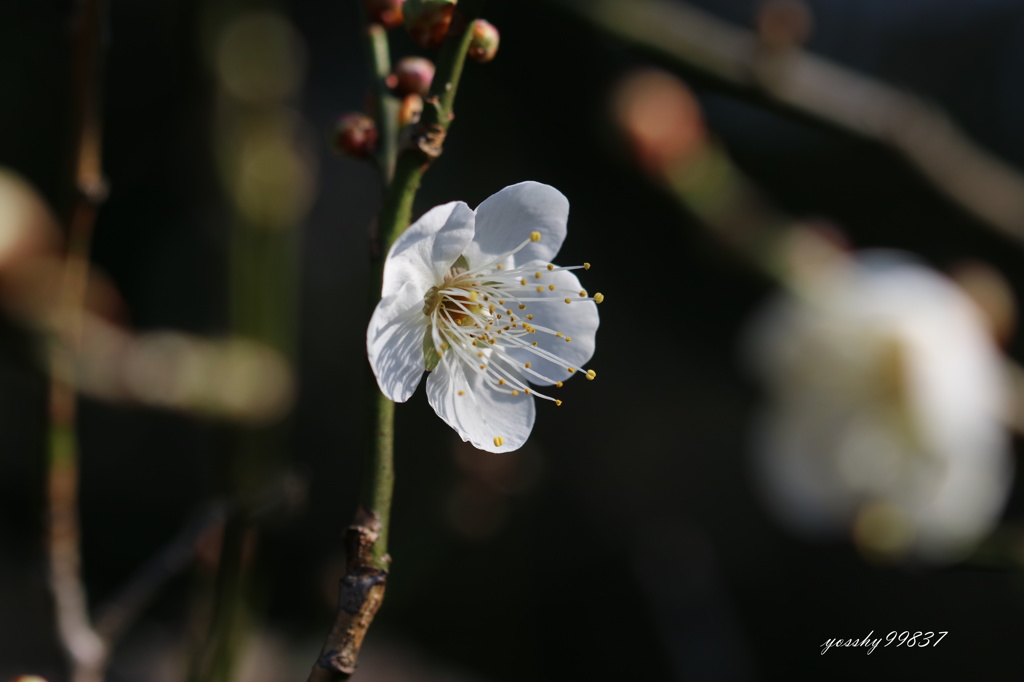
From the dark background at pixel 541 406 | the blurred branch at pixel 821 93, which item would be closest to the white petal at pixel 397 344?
the blurred branch at pixel 821 93

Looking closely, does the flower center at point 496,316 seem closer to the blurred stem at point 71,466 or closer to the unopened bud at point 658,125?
the blurred stem at point 71,466

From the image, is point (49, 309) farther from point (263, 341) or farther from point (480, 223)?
point (480, 223)

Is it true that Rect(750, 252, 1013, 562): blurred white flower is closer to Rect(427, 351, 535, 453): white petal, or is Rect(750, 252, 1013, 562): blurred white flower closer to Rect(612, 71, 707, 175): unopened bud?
Rect(612, 71, 707, 175): unopened bud

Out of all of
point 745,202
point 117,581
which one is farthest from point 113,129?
point 745,202

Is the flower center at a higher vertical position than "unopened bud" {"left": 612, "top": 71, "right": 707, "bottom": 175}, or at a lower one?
lower

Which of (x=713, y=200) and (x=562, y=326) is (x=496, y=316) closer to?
(x=562, y=326)

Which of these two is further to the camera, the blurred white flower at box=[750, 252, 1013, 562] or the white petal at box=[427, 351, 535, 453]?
the blurred white flower at box=[750, 252, 1013, 562]

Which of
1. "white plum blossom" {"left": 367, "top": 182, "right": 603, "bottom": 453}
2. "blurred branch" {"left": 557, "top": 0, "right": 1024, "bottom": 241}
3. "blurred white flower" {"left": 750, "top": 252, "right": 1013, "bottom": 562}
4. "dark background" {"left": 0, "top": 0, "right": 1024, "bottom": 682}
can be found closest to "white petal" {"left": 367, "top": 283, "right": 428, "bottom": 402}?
"white plum blossom" {"left": 367, "top": 182, "right": 603, "bottom": 453}
